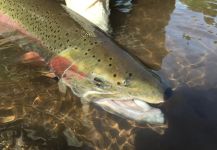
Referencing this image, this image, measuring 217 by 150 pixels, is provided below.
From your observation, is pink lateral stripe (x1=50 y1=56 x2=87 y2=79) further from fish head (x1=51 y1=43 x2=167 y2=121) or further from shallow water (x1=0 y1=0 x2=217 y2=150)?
shallow water (x1=0 y1=0 x2=217 y2=150)

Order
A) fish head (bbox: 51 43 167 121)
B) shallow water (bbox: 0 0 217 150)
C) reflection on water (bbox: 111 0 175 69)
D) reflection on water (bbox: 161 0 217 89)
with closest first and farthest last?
fish head (bbox: 51 43 167 121) → shallow water (bbox: 0 0 217 150) → reflection on water (bbox: 161 0 217 89) → reflection on water (bbox: 111 0 175 69)

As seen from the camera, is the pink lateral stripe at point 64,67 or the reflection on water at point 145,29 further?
the reflection on water at point 145,29

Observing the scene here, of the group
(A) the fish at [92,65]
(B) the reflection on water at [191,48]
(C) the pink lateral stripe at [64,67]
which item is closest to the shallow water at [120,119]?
(B) the reflection on water at [191,48]

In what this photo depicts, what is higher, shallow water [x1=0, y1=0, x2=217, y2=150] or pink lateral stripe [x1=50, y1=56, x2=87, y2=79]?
pink lateral stripe [x1=50, y1=56, x2=87, y2=79]

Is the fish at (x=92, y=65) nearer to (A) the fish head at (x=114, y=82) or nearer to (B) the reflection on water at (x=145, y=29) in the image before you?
(A) the fish head at (x=114, y=82)

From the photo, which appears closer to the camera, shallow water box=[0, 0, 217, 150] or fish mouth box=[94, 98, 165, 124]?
fish mouth box=[94, 98, 165, 124]

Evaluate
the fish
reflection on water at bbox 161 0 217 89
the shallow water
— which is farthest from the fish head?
reflection on water at bbox 161 0 217 89

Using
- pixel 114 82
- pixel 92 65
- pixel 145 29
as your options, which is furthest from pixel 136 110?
pixel 145 29
